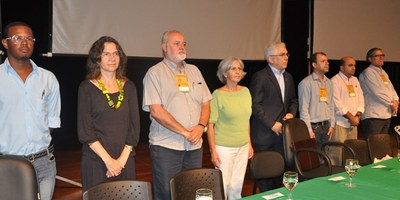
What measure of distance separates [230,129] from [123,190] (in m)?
1.56

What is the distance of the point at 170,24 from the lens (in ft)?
18.8

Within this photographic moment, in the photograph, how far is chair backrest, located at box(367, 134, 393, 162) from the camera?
3602 mm

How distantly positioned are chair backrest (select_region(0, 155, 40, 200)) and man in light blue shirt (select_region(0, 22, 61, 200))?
556 mm

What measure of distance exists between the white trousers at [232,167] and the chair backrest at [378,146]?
1.09 metres

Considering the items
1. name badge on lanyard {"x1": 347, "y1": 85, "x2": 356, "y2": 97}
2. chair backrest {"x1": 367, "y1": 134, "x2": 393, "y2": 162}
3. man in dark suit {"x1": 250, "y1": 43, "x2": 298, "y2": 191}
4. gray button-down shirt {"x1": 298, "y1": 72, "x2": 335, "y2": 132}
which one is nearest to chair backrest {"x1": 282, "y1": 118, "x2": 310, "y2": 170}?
man in dark suit {"x1": 250, "y1": 43, "x2": 298, "y2": 191}

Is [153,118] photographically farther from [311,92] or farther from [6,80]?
[311,92]

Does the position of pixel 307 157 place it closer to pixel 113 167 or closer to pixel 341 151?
pixel 341 151

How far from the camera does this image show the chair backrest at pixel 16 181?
1.85 meters

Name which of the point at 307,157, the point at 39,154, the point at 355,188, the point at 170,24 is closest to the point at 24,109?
the point at 39,154

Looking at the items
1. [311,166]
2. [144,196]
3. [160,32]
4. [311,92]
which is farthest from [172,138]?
[160,32]

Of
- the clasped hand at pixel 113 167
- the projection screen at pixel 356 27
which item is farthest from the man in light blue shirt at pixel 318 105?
the projection screen at pixel 356 27

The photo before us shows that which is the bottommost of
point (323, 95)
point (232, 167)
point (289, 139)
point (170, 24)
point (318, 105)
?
point (232, 167)

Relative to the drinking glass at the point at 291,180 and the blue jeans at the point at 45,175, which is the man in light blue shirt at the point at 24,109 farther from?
the drinking glass at the point at 291,180

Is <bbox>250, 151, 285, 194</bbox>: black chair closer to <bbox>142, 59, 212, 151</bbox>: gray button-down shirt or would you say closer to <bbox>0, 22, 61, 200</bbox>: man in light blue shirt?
<bbox>142, 59, 212, 151</bbox>: gray button-down shirt
